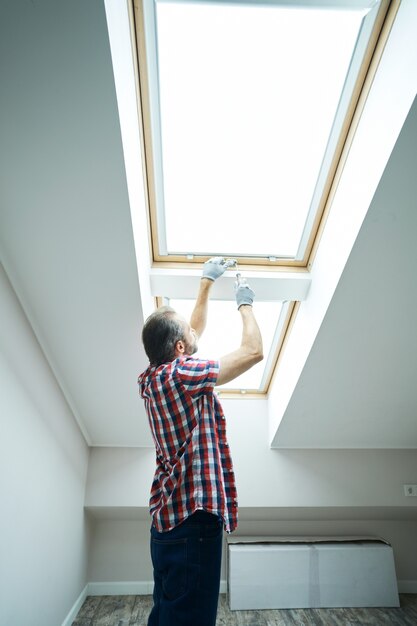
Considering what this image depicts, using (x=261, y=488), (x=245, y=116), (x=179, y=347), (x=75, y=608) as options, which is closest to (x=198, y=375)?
(x=179, y=347)

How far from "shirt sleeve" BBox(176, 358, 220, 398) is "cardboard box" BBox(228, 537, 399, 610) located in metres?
2.05

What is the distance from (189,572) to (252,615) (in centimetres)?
193

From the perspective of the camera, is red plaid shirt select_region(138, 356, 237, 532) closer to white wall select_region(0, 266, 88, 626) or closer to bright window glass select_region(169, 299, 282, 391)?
white wall select_region(0, 266, 88, 626)

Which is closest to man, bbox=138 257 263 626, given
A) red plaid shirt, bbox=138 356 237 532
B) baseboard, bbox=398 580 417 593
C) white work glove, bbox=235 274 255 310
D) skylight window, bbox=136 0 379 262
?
red plaid shirt, bbox=138 356 237 532

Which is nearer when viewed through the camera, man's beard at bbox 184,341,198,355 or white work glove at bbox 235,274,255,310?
man's beard at bbox 184,341,198,355

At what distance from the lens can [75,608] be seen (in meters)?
2.50

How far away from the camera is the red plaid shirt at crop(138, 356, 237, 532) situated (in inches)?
44.3

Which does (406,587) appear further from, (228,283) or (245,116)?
(245,116)

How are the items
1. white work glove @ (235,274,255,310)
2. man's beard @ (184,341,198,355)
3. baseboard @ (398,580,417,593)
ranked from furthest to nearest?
baseboard @ (398,580,417,593) → white work glove @ (235,274,255,310) → man's beard @ (184,341,198,355)

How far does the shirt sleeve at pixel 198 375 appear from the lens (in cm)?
117

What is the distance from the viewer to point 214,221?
199 cm

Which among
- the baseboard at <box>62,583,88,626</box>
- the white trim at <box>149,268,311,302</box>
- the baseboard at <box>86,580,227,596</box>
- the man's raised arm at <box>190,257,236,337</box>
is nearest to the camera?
the man's raised arm at <box>190,257,236,337</box>

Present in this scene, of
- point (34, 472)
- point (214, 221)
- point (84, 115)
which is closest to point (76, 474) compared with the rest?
point (34, 472)

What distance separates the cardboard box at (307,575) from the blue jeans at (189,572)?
69.1 inches
